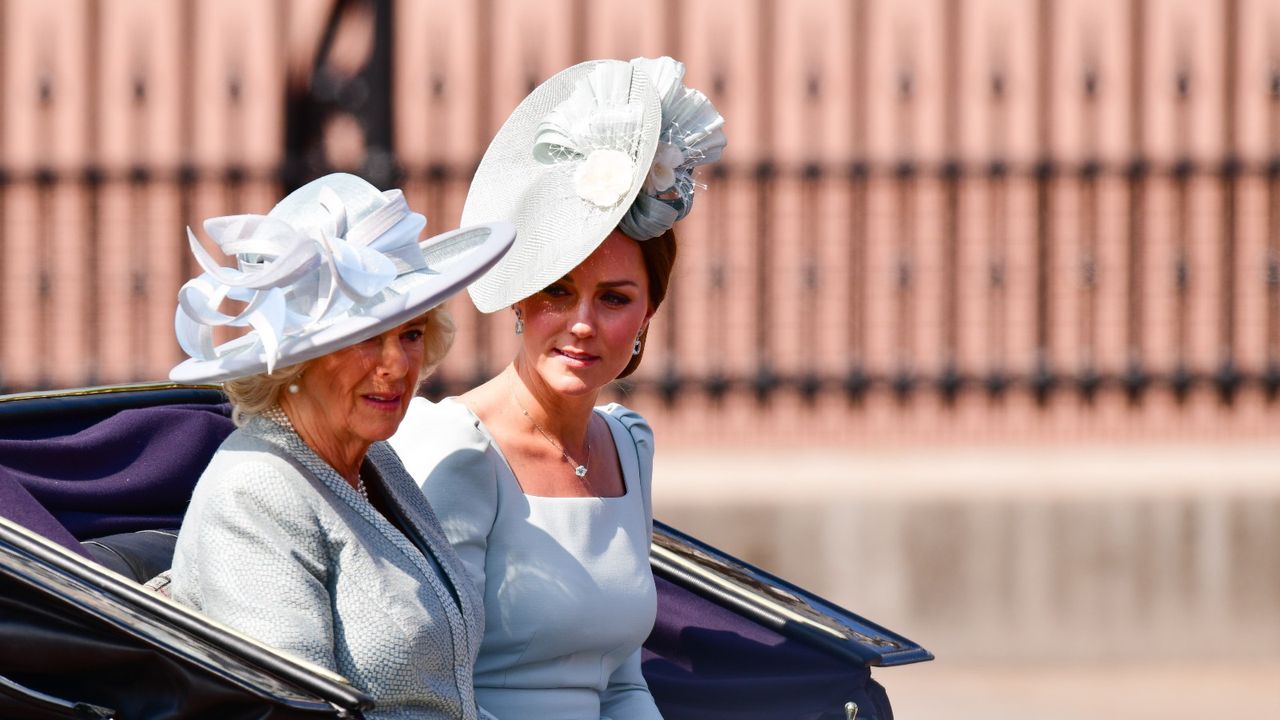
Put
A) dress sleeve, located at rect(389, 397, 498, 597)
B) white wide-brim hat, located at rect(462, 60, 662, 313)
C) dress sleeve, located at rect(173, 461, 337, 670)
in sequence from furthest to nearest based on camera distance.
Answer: white wide-brim hat, located at rect(462, 60, 662, 313) < dress sleeve, located at rect(389, 397, 498, 597) < dress sleeve, located at rect(173, 461, 337, 670)

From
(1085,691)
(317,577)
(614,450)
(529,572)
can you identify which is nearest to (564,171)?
(614,450)

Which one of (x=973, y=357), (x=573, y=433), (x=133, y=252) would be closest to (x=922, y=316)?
(x=973, y=357)

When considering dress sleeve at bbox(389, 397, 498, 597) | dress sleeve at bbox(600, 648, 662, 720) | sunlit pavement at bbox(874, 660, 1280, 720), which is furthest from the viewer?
sunlit pavement at bbox(874, 660, 1280, 720)

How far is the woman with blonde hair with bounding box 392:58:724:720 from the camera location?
2617mm

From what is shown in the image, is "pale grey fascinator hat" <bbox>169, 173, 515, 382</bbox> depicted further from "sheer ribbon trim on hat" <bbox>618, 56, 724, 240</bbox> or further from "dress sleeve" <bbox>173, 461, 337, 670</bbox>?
"sheer ribbon trim on hat" <bbox>618, 56, 724, 240</bbox>

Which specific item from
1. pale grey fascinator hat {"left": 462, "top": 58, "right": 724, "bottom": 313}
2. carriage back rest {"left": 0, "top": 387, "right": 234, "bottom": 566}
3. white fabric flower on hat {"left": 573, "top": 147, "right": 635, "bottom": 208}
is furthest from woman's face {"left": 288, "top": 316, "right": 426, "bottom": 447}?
carriage back rest {"left": 0, "top": 387, "right": 234, "bottom": 566}

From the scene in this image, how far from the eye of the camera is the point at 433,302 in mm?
2240

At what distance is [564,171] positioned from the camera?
2742 millimetres

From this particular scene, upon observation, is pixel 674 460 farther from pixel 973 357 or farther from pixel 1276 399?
pixel 1276 399

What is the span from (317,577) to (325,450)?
19cm

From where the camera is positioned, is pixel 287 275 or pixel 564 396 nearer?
pixel 287 275

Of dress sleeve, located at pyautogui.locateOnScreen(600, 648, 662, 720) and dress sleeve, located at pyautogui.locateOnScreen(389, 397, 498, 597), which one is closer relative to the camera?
dress sleeve, located at pyautogui.locateOnScreen(389, 397, 498, 597)

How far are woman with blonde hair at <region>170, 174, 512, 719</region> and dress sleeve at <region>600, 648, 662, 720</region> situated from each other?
21.9 inches

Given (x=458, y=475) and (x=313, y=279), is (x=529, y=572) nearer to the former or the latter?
(x=458, y=475)
